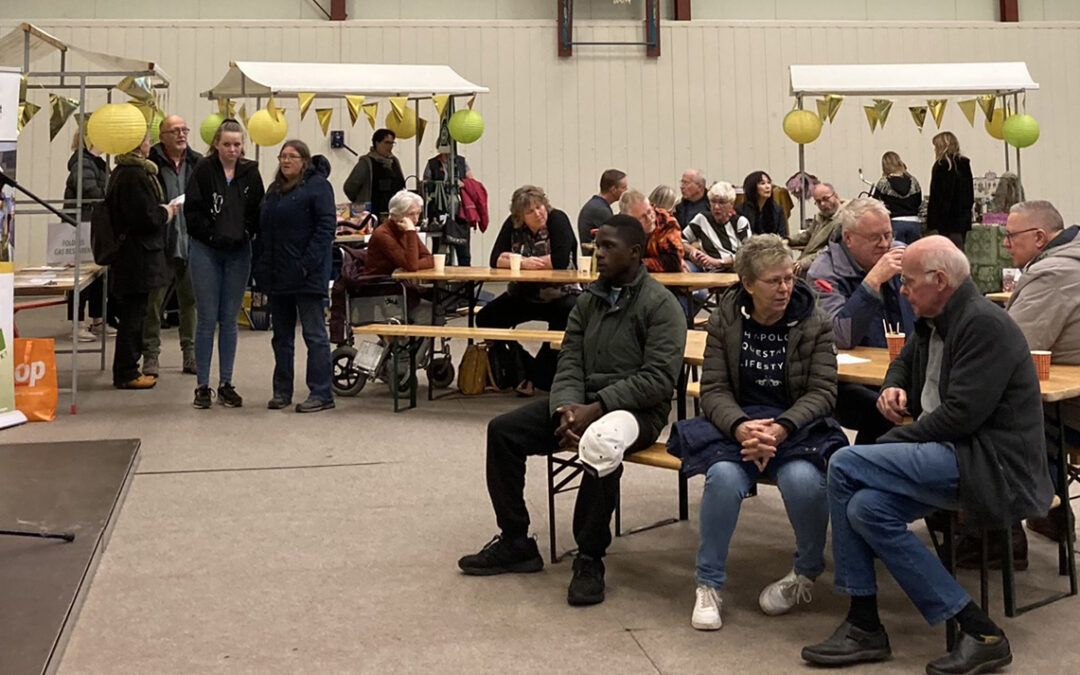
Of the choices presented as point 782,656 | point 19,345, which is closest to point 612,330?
point 782,656

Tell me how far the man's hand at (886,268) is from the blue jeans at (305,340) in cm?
359

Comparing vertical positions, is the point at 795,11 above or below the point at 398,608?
above

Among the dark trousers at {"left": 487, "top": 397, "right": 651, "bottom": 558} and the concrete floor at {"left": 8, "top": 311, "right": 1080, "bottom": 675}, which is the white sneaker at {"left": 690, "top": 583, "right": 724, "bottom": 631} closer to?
the concrete floor at {"left": 8, "top": 311, "right": 1080, "bottom": 675}

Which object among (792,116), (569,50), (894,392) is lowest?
(894,392)

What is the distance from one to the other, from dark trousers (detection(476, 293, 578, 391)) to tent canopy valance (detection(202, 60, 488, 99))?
93.4 inches

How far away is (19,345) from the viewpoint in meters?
6.35

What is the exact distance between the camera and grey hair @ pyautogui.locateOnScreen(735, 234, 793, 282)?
3.32 metres

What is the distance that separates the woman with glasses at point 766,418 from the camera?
10.6 feet

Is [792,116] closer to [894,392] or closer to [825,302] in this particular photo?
[825,302]

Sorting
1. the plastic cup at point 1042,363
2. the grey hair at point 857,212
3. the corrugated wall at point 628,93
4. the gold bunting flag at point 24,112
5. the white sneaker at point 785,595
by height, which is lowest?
the white sneaker at point 785,595

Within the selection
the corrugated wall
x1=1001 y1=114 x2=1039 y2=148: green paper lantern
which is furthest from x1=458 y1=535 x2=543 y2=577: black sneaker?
the corrugated wall

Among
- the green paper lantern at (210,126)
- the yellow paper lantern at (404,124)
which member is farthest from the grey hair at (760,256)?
the green paper lantern at (210,126)

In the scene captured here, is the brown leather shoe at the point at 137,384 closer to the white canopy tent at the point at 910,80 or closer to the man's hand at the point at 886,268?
the man's hand at the point at 886,268

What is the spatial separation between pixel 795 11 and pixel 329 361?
9444 mm
